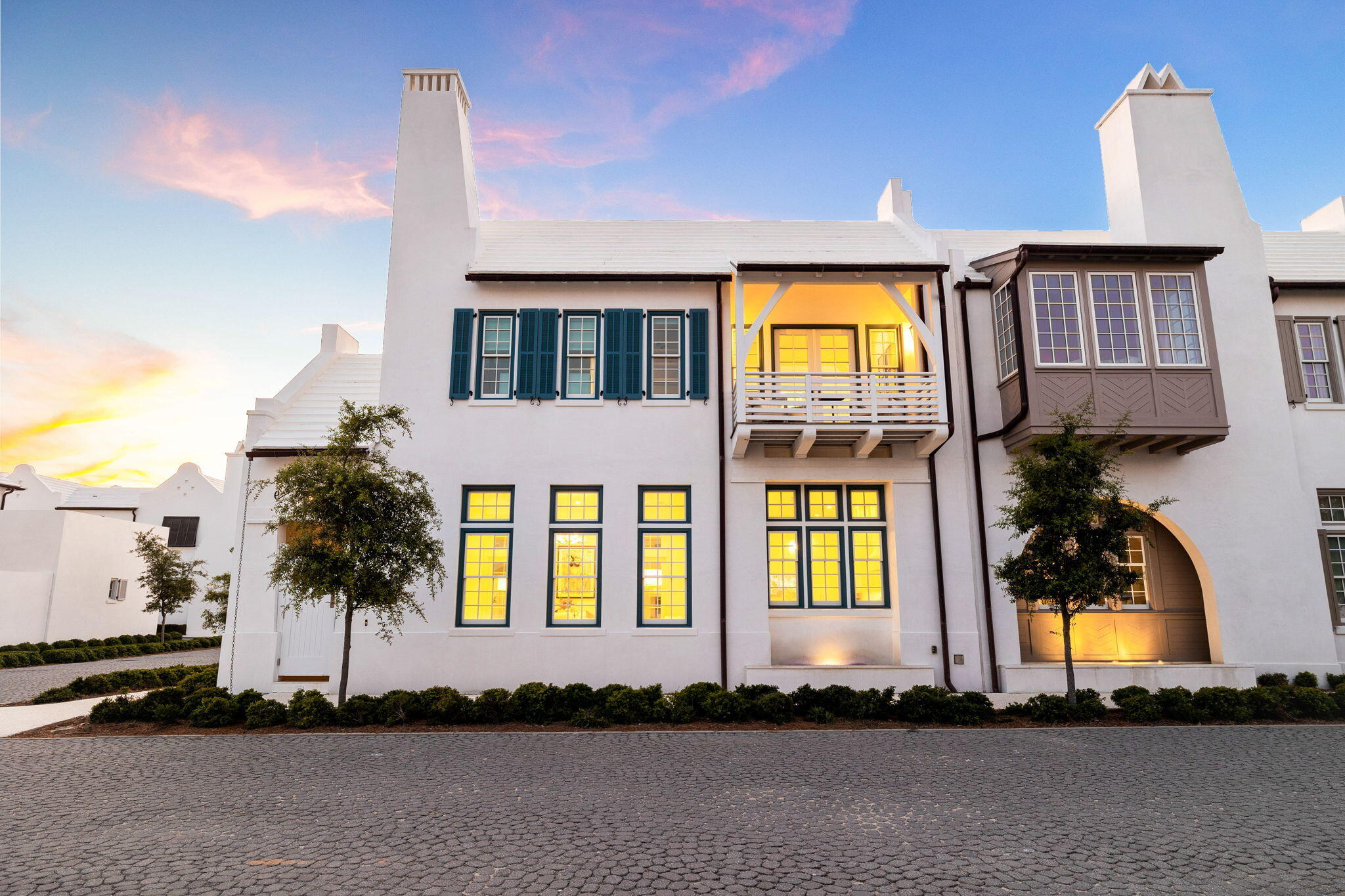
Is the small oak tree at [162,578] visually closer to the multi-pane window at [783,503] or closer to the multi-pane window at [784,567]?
the multi-pane window at [784,567]

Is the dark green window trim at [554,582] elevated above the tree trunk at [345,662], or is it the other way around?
the dark green window trim at [554,582]

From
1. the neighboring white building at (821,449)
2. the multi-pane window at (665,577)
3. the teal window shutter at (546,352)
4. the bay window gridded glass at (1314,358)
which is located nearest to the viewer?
the neighboring white building at (821,449)

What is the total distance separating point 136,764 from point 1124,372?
17.0m

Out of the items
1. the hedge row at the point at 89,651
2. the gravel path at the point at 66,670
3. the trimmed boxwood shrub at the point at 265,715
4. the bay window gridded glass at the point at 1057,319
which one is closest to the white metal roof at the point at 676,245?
the bay window gridded glass at the point at 1057,319

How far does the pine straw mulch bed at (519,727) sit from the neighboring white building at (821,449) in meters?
1.62

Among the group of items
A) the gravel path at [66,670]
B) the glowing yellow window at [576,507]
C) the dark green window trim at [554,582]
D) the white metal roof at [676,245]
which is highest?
the white metal roof at [676,245]

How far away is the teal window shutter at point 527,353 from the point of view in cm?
1491

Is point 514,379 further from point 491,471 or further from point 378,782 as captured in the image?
point 378,782

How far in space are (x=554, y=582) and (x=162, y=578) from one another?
24.3 meters

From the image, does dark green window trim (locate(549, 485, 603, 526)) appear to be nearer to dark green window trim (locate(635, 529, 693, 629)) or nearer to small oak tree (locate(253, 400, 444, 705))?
dark green window trim (locate(635, 529, 693, 629))

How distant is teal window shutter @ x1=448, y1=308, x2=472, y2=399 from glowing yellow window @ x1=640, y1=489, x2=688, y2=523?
4.20 metres

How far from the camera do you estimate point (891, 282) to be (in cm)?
1447

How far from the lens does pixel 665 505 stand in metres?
14.6

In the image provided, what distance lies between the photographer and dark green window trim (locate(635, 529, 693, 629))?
14.1 metres
